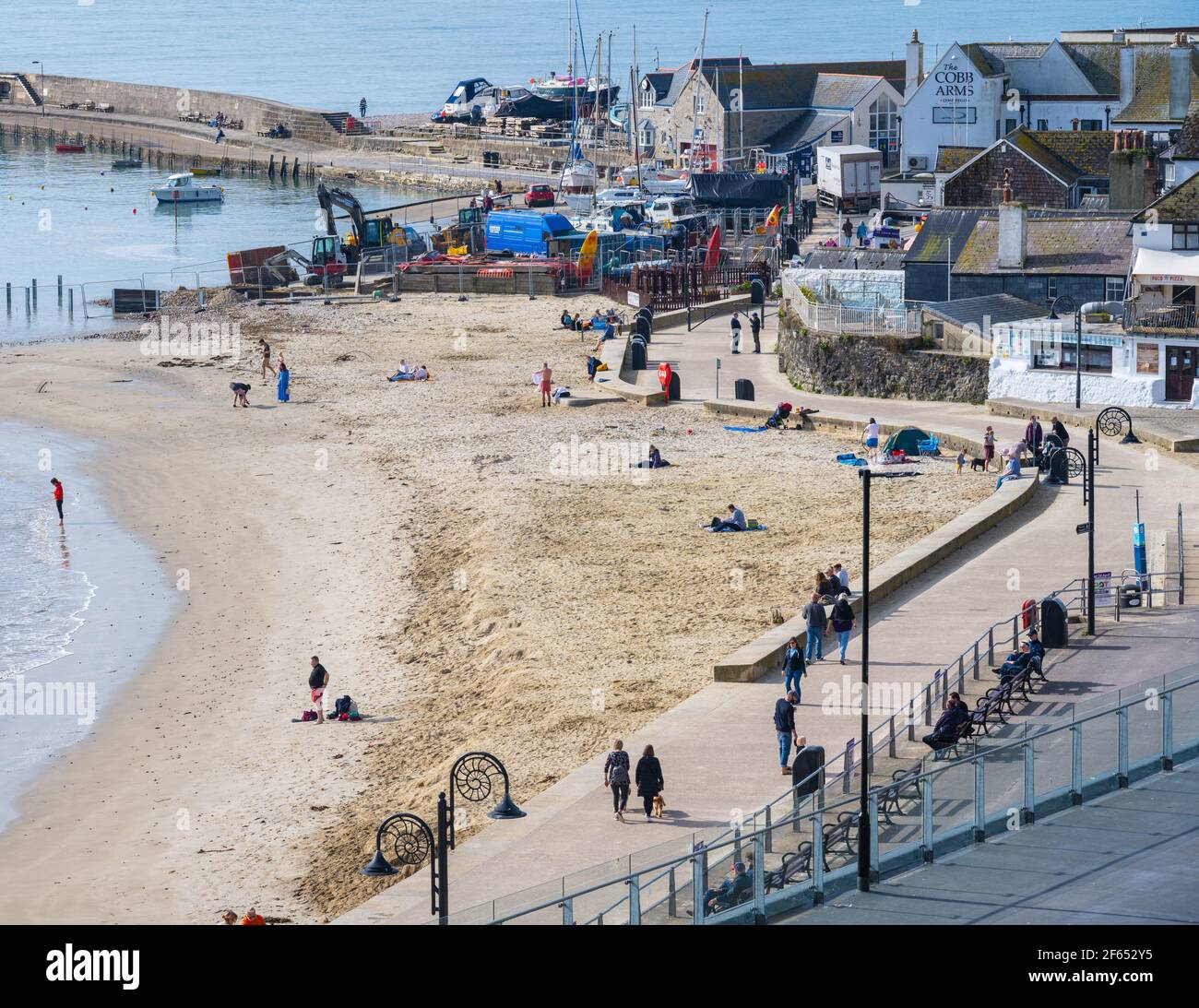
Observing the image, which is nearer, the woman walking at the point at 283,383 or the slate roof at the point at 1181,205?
the slate roof at the point at 1181,205

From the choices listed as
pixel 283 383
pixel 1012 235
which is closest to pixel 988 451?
pixel 1012 235

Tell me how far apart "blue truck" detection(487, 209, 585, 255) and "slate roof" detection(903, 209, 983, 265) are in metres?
21.9

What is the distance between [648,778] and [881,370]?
2792 cm

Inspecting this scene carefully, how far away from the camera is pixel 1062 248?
47875 mm

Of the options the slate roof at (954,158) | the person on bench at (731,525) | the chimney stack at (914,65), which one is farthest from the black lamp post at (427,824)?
the chimney stack at (914,65)

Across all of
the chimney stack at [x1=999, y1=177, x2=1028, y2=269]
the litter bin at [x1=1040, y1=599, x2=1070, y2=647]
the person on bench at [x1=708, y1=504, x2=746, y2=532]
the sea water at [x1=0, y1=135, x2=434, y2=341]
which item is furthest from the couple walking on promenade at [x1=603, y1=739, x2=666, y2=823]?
the sea water at [x1=0, y1=135, x2=434, y2=341]

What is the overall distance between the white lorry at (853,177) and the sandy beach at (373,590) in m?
26.1

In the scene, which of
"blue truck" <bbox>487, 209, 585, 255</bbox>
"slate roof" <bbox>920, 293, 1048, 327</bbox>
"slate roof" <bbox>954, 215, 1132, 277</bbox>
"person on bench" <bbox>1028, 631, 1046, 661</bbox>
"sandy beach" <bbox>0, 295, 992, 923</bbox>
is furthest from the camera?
"blue truck" <bbox>487, 209, 585, 255</bbox>

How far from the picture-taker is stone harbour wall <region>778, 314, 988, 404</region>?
4578cm

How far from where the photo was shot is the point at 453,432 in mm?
45875

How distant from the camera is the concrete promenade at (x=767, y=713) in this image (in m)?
19.5

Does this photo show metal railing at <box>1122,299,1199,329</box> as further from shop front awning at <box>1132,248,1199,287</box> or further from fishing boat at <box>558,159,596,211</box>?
fishing boat at <box>558,159,596,211</box>

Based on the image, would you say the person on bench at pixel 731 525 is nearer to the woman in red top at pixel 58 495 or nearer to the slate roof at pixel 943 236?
the woman in red top at pixel 58 495

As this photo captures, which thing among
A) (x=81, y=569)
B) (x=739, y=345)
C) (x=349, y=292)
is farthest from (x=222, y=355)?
(x=81, y=569)
